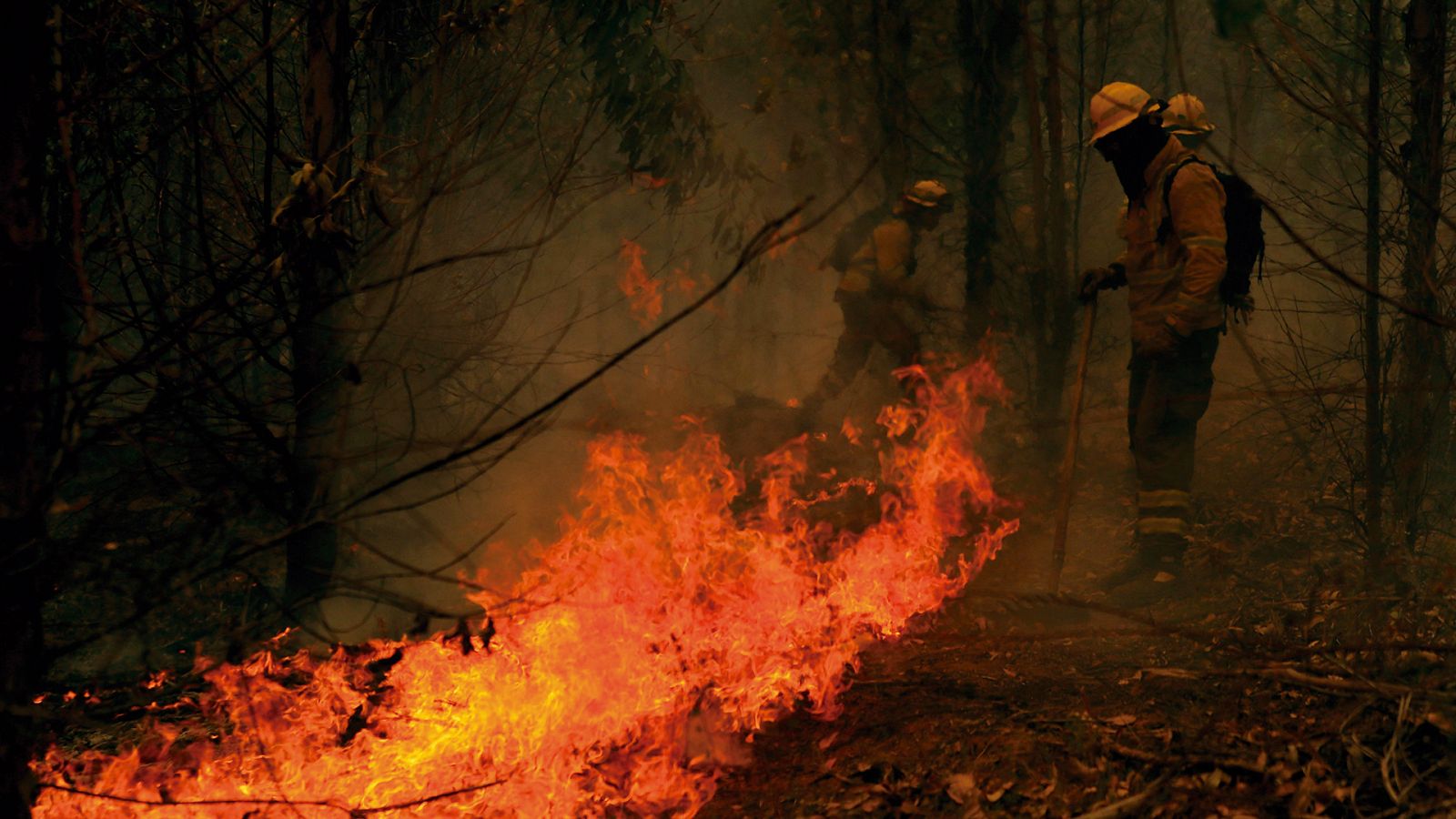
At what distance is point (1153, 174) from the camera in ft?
18.9

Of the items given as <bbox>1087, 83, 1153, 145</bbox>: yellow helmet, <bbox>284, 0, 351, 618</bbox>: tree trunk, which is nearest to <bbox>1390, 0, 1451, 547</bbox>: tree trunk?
<bbox>1087, 83, 1153, 145</bbox>: yellow helmet

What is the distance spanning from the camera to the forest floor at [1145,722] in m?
2.94

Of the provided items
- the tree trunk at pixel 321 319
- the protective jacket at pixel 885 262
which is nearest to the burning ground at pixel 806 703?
the tree trunk at pixel 321 319

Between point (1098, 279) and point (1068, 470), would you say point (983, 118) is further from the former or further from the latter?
point (1068, 470)

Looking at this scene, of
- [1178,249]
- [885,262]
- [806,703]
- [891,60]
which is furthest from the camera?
[885,262]

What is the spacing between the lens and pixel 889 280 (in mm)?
9328

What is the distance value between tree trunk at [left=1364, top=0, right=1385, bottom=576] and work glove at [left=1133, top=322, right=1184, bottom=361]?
36.8 inches

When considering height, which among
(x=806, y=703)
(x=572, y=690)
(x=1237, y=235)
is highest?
(x=1237, y=235)

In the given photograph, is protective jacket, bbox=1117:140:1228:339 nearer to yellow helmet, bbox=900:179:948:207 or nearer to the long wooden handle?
the long wooden handle

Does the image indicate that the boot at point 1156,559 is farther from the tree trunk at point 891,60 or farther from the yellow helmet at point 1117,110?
the tree trunk at point 891,60

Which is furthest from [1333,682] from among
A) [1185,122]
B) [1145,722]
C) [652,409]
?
[652,409]

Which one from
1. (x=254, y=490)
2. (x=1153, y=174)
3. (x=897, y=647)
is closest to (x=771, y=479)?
(x=897, y=647)

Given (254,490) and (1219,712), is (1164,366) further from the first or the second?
(254,490)

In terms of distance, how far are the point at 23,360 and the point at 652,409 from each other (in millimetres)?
8879
